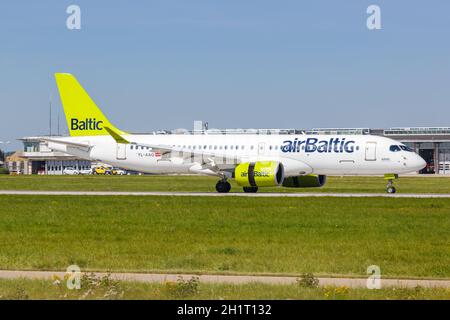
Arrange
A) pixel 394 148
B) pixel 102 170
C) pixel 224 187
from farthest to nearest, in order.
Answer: pixel 102 170
pixel 224 187
pixel 394 148

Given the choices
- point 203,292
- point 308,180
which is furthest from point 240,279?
point 308,180

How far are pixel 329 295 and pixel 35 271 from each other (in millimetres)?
7695

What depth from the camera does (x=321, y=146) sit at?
174 feet

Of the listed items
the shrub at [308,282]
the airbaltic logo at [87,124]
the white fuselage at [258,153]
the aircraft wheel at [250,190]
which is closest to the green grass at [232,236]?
the shrub at [308,282]

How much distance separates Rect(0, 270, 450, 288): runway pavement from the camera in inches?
692

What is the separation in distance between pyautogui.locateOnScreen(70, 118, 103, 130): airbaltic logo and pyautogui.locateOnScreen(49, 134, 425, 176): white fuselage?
0.82m

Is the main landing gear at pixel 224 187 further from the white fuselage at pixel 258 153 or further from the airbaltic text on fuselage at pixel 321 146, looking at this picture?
the airbaltic text on fuselage at pixel 321 146

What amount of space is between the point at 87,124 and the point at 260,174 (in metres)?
15.8

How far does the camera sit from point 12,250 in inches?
947

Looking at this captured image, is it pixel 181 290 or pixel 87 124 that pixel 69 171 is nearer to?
pixel 87 124

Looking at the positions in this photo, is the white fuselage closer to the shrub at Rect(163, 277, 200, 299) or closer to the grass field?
the grass field

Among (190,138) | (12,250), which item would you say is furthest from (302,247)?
(190,138)

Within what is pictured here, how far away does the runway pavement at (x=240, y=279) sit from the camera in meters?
17.6
